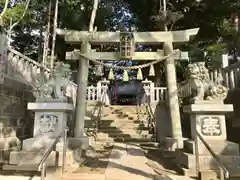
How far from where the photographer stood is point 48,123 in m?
5.48

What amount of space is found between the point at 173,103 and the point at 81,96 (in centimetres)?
289

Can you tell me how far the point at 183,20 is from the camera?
48.2ft

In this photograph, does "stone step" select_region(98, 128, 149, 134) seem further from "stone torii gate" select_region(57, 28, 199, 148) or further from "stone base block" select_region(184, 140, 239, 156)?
"stone base block" select_region(184, 140, 239, 156)

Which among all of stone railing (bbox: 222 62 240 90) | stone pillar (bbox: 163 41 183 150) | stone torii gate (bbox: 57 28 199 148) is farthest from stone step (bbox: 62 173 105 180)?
stone railing (bbox: 222 62 240 90)

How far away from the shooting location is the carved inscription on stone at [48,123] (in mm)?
5461

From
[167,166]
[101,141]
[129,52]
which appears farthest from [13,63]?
[167,166]

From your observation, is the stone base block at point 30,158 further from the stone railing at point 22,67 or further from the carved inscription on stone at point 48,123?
the stone railing at point 22,67

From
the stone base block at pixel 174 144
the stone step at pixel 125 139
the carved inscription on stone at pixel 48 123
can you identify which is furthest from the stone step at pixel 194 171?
the stone step at pixel 125 139

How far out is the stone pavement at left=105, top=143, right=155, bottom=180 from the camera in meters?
4.75

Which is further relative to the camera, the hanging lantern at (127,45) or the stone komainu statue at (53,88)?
the hanging lantern at (127,45)

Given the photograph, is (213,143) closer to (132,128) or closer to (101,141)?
(101,141)

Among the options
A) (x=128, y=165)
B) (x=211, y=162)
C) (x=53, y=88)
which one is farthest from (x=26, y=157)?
(x=211, y=162)

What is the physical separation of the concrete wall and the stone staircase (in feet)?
9.33

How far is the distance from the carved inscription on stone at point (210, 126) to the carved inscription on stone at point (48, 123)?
328 cm
